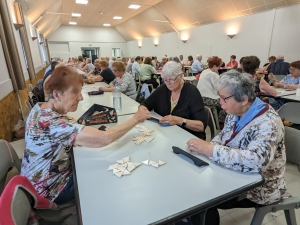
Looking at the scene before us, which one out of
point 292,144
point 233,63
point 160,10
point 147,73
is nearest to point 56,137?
point 292,144

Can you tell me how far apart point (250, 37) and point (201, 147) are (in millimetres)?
7713

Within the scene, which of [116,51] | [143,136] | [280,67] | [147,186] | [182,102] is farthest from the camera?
[116,51]

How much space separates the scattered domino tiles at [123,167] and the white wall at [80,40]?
16678 millimetres

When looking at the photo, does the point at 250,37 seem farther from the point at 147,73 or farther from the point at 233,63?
the point at 147,73

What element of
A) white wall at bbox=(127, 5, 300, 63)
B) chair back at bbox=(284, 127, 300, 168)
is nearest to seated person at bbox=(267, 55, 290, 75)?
white wall at bbox=(127, 5, 300, 63)

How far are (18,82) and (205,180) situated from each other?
3.65m

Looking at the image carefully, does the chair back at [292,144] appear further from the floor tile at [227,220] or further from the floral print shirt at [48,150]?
the floral print shirt at [48,150]

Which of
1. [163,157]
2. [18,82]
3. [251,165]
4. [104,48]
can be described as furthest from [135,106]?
[104,48]

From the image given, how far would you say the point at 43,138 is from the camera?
3.63 ft

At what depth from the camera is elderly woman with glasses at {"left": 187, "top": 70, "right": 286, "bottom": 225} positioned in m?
0.95

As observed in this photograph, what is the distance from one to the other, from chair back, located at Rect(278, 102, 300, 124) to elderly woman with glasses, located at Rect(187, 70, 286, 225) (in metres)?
1.50

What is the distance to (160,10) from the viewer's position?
9812 millimetres

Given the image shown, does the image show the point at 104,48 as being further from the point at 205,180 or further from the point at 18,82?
the point at 205,180

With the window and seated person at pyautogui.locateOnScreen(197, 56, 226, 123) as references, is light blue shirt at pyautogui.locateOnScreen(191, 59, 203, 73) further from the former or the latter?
the window
